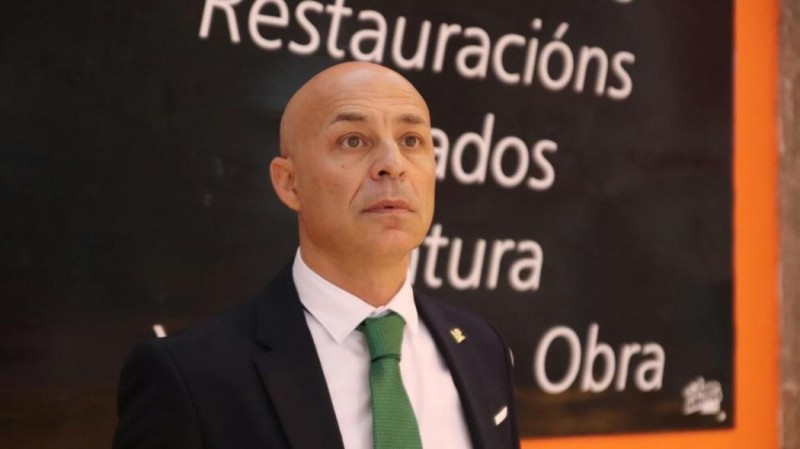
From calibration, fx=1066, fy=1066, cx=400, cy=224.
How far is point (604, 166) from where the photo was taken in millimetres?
2787

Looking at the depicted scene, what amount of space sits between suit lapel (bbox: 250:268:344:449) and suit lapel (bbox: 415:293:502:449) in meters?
0.20

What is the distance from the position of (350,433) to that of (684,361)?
175 centimetres

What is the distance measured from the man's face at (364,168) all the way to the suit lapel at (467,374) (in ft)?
0.52

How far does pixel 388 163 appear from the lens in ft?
4.45

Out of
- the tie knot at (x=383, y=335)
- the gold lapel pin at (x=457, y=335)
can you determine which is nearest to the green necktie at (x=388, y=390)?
the tie knot at (x=383, y=335)

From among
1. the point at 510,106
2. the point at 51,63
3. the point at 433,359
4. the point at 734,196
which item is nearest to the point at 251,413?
the point at 433,359

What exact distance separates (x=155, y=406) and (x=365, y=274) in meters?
0.31

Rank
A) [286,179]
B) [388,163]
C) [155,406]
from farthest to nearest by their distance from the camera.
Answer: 1. [286,179]
2. [388,163]
3. [155,406]

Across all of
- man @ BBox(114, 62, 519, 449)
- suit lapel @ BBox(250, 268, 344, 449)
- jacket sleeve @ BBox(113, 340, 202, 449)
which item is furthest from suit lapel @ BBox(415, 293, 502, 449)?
jacket sleeve @ BBox(113, 340, 202, 449)

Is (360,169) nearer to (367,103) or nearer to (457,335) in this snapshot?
(367,103)

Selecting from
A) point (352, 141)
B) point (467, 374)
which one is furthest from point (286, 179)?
point (467, 374)

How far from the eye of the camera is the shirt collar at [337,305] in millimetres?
1368

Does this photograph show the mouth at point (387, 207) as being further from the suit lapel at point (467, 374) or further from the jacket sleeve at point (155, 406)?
the jacket sleeve at point (155, 406)

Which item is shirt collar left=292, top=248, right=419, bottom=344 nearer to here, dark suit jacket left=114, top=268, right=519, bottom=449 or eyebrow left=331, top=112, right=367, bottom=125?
dark suit jacket left=114, top=268, right=519, bottom=449
